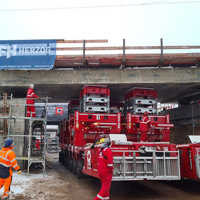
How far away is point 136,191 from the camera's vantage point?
333 inches

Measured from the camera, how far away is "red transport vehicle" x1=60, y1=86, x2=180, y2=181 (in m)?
7.25

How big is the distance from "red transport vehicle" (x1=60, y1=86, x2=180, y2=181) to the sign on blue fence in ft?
8.15

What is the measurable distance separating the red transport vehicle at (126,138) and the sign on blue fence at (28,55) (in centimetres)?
248

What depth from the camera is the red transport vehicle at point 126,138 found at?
23.8ft

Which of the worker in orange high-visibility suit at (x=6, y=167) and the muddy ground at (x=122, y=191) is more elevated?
the worker in orange high-visibility suit at (x=6, y=167)

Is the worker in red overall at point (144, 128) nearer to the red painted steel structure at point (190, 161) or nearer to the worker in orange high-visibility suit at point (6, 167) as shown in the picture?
the red painted steel structure at point (190, 161)

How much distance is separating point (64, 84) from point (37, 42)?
8.22 feet

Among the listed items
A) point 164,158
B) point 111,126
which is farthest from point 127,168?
point 111,126

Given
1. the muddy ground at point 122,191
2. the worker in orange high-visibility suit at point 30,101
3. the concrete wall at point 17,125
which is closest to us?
the muddy ground at point 122,191

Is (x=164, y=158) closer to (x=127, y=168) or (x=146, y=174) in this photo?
(x=146, y=174)

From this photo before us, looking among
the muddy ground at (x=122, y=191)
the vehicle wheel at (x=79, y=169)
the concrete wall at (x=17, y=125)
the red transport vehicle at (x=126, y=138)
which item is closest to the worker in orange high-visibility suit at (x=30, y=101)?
the concrete wall at (x=17, y=125)

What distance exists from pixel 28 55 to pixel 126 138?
6.71 m

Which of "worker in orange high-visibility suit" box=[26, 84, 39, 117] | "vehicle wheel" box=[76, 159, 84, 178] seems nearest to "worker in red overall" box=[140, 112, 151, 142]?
"vehicle wheel" box=[76, 159, 84, 178]

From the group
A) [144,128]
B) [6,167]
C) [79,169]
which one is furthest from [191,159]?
[6,167]
